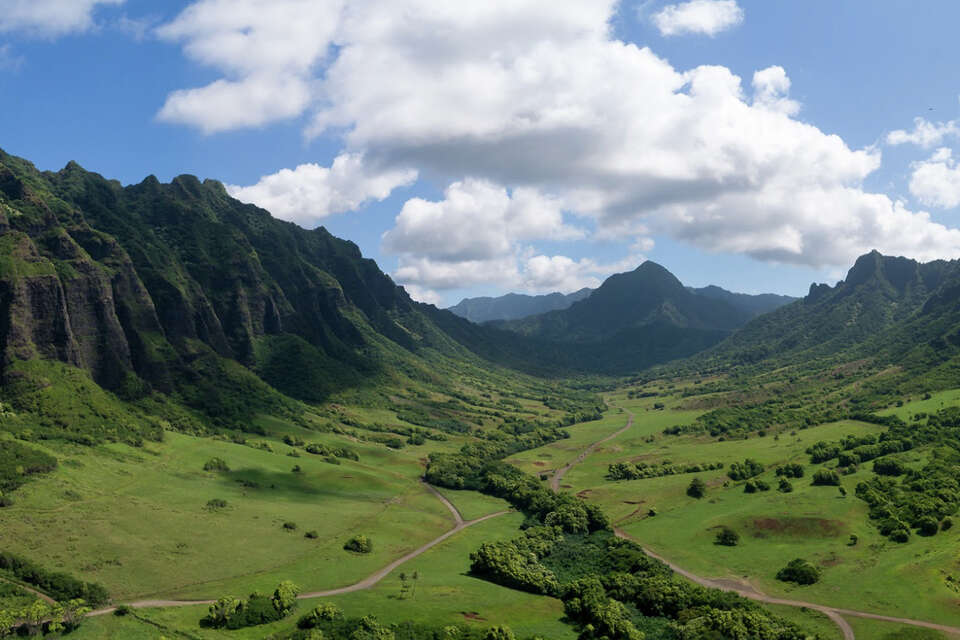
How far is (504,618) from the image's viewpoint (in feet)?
359

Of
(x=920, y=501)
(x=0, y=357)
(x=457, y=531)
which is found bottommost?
(x=457, y=531)

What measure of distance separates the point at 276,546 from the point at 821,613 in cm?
11939

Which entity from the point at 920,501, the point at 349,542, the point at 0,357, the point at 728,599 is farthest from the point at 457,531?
the point at 0,357

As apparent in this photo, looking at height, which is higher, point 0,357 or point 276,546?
point 0,357

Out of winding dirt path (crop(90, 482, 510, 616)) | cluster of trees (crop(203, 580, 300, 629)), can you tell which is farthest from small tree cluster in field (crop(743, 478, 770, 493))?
cluster of trees (crop(203, 580, 300, 629))

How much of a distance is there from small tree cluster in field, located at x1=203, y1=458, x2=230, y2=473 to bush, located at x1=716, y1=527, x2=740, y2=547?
504 ft

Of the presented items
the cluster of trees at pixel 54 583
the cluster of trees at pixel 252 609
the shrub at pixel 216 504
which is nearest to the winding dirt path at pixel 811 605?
the cluster of trees at pixel 252 609

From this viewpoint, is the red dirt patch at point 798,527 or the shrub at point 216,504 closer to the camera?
the red dirt patch at point 798,527

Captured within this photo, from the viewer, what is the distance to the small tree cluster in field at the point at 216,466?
19402 cm

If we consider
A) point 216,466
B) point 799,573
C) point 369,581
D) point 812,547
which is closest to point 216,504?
point 216,466

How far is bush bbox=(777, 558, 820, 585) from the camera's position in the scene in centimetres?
13012

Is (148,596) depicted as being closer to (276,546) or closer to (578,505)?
(276,546)

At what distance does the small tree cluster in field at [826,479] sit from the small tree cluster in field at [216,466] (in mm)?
191695

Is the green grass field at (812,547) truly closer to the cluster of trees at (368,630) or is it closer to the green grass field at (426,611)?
the green grass field at (426,611)
